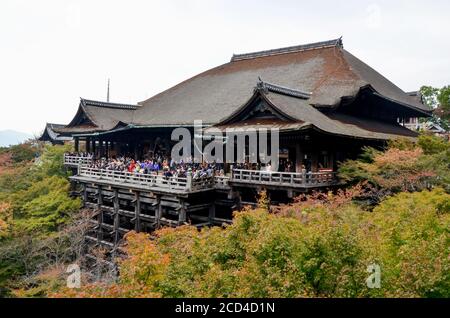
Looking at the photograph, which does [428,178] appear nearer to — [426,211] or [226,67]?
[426,211]

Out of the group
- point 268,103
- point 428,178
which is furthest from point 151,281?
point 428,178

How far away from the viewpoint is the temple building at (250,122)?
17906 millimetres

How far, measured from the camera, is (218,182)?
63.6 feet

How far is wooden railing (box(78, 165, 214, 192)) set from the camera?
1870cm

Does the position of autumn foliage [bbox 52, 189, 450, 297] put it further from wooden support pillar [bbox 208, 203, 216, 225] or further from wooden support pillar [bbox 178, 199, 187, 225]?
wooden support pillar [bbox 208, 203, 216, 225]

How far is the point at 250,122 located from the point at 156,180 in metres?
A: 5.58

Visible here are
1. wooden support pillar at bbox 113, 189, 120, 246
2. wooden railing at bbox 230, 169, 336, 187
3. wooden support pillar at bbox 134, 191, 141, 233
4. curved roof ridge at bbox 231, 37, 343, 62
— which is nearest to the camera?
wooden railing at bbox 230, 169, 336, 187

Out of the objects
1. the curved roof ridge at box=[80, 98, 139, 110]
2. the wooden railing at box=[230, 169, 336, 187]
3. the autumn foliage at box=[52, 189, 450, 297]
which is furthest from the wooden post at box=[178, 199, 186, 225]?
the curved roof ridge at box=[80, 98, 139, 110]

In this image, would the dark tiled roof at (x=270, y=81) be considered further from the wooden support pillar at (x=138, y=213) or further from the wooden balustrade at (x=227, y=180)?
the wooden support pillar at (x=138, y=213)

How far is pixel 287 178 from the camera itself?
16422 millimetres

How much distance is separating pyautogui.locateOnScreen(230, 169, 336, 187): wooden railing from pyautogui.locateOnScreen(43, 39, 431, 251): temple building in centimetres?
5

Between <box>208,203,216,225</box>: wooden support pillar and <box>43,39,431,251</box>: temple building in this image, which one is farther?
<box>208,203,216,225</box>: wooden support pillar

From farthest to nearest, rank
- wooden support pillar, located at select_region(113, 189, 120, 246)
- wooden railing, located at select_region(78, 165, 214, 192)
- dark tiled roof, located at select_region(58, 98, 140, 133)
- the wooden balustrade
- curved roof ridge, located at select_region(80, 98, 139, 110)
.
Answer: curved roof ridge, located at select_region(80, 98, 139, 110) → dark tiled roof, located at select_region(58, 98, 140, 133) → wooden support pillar, located at select_region(113, 189, 120, 246) → wooden railing, located at select_region(78, 165, 214, 192) → the wooden balustrade

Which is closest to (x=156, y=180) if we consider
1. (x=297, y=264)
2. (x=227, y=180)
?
(x=227, y=180)
